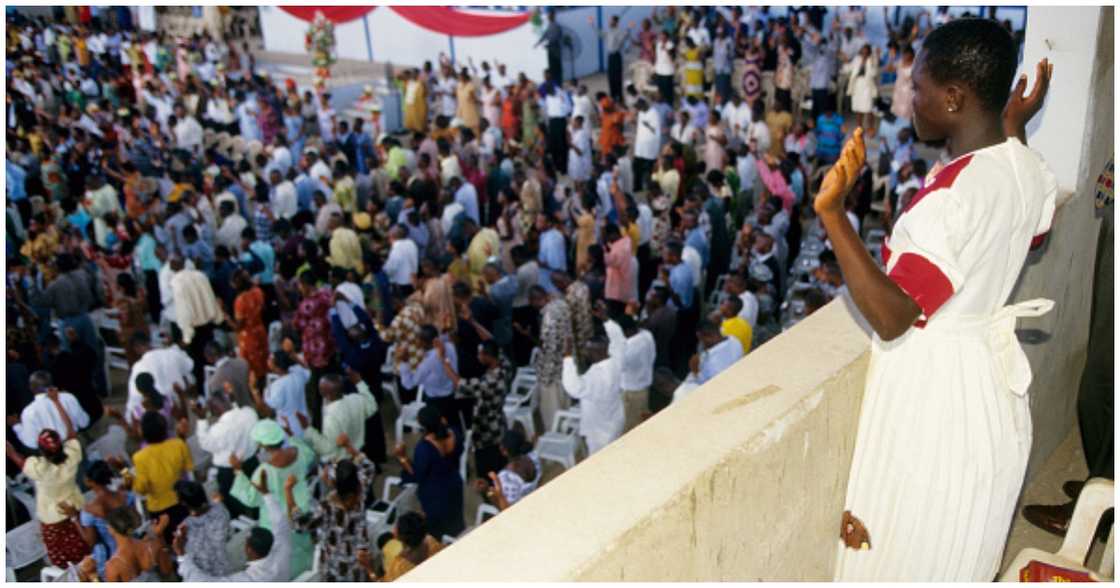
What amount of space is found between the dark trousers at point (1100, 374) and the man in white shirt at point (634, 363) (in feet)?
9.98

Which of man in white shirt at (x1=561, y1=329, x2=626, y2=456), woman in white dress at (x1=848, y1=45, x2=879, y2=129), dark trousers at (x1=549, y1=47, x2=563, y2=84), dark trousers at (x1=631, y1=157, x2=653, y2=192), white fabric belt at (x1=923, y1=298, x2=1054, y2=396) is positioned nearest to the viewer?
white fabric belt at (x1=923, y1=298, x2=1054, y2=396)

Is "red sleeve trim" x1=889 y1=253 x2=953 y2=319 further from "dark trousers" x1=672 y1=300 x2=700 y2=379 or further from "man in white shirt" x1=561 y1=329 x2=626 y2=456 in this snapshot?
"dark trousers" x1=672 y1=300 x2=700 y2=379

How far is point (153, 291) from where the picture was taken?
8.54 metres

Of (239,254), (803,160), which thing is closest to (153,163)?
(239,254)

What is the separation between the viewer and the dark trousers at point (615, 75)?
16.0 metres

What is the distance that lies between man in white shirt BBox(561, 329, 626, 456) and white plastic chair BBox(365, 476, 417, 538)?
102cm

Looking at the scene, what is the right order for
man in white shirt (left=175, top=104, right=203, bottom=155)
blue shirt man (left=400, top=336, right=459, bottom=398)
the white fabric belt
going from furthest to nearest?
1. man in white shirt (left=175, top=104, right=203, bottom=155)
2. blue shirt man (left=400, top=336, right=459, bottom=398)
3. the white fabric belt

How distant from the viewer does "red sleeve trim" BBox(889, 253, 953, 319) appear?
186 cm

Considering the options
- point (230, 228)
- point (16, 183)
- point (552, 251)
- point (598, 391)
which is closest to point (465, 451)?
point (598, 391)

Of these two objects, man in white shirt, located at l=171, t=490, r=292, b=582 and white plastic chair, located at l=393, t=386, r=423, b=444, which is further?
white plastic chair, located at l=393, t=386, r=423, b=444

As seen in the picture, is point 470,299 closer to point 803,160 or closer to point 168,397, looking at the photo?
point 168,397

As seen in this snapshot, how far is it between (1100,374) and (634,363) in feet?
10.4

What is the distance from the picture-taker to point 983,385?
203 centimetres

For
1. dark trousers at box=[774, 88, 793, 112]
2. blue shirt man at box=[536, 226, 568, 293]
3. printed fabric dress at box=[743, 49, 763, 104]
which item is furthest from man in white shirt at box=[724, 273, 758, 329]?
dark trousers at box=[774, 88, 793, 112]
